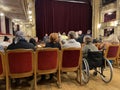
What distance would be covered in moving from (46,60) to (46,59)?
0.02m

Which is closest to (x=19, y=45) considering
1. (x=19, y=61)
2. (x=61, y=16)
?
(x=19, y=61)

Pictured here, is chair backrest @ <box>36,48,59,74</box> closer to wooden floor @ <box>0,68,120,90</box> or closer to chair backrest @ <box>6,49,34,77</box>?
chair backrest @ <box>6,49,34,77</box>

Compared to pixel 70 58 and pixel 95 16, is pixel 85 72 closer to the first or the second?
pixel 70 58

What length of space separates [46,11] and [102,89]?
10.9m

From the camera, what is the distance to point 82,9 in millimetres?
13906

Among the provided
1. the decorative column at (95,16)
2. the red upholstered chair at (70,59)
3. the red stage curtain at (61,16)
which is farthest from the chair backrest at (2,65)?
the decorative column at (95,16)

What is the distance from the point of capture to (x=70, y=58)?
297 centimetres

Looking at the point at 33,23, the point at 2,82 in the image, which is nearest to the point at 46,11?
the point at 33,23

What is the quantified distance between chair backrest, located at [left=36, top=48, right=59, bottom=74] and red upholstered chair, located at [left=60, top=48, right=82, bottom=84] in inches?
6.3

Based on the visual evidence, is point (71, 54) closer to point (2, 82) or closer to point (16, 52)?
point (16, 52)

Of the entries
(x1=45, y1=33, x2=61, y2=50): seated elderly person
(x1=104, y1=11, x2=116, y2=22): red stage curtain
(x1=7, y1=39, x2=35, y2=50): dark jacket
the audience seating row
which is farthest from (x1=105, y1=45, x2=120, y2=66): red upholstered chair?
(x1=104, y1=11, x2=116, y2=22): red stage curtain

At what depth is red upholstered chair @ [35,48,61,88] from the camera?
273 cm

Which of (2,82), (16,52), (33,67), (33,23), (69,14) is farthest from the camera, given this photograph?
(69,14)

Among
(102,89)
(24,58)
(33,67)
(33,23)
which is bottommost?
(102,89)
